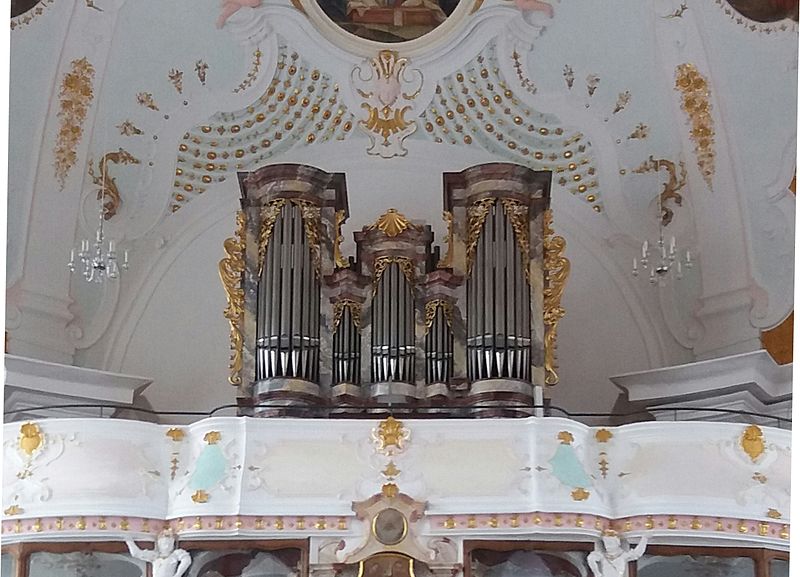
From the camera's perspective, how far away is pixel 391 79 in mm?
16469

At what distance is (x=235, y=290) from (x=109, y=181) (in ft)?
9.40

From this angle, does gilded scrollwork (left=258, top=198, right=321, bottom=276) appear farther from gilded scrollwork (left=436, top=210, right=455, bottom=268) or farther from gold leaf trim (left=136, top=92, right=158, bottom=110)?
gold leaf trim (left=136, top=92, right=158, bottom=110)

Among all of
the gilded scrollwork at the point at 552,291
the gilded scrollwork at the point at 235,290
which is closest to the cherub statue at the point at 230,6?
the gilded scrollwork at the point at 235,290

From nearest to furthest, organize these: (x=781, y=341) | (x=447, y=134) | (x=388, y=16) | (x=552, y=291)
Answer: (x=552, y=291)
(x=781, y=341)
(x=388, y=16)
(x=447, y=134)

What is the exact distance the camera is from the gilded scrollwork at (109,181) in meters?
16.3

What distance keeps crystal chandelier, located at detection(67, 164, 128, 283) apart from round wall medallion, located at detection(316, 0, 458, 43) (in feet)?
10.2

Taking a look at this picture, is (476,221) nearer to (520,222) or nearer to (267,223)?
(520,222)

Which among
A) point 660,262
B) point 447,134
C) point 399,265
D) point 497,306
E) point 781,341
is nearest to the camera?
point 497,306

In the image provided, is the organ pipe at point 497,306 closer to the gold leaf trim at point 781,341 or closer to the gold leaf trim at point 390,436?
the gold leaf trim at point 390,436

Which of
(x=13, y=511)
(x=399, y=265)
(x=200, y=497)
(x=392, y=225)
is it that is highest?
(x=392, y=225)

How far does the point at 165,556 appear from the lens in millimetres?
12828

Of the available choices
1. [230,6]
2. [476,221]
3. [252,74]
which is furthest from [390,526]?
[230,6]

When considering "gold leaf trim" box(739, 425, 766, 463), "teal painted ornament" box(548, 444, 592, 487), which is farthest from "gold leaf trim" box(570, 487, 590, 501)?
"gold leaf trim" box(739, 425, 766, 463)

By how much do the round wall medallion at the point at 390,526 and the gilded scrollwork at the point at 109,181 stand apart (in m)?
5.33
